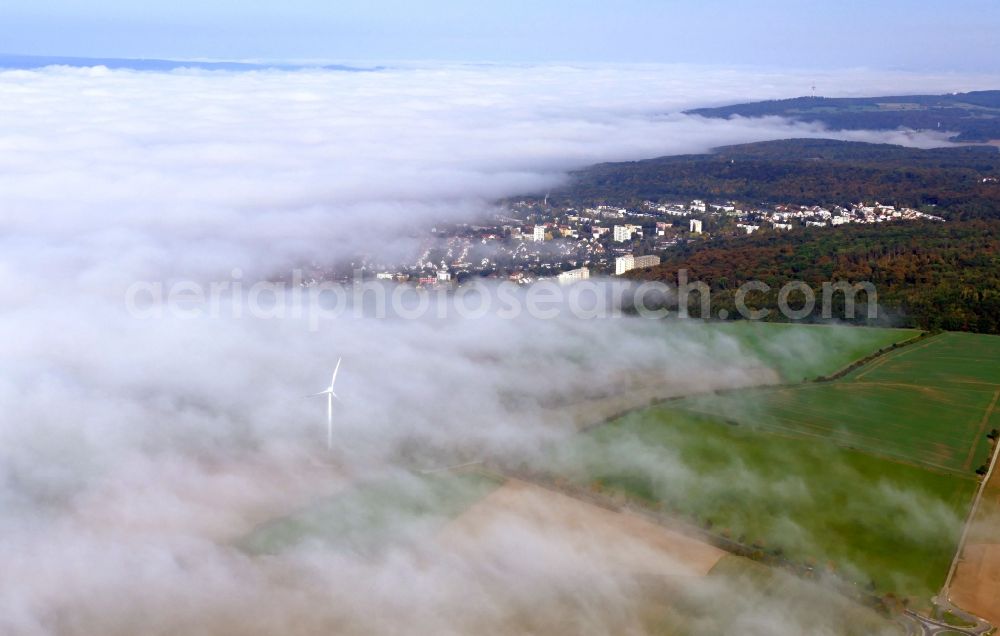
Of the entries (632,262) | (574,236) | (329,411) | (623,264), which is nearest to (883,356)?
(329,411)

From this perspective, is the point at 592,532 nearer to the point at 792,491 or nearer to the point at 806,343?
the point at 792,491

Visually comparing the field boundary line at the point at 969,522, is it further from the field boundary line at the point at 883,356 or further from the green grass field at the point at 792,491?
the field boundary line at the point at 883,356

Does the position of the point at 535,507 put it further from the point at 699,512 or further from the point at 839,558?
the point at 839,558

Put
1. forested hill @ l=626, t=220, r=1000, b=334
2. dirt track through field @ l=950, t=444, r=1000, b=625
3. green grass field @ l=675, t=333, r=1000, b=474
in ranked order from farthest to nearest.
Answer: forested hill @ l=626, t=220, r=1000, b=334 < green grass field @ l=675, t=333, r=1000, b=474 < dirt track through field @ l=950, t=444, r=1000, b=625

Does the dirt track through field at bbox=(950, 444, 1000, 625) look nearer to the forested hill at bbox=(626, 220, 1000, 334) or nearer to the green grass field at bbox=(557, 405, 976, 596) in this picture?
the green grass field at bbox=(557, 405, 976, 596)

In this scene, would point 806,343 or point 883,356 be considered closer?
point 883,356

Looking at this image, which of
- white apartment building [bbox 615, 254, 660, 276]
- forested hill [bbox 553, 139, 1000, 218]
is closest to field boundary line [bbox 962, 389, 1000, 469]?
white apartment building [bbox 615, 254, 660, 276]

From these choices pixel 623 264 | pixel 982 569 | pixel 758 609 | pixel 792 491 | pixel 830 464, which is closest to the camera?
pixel 758 609
